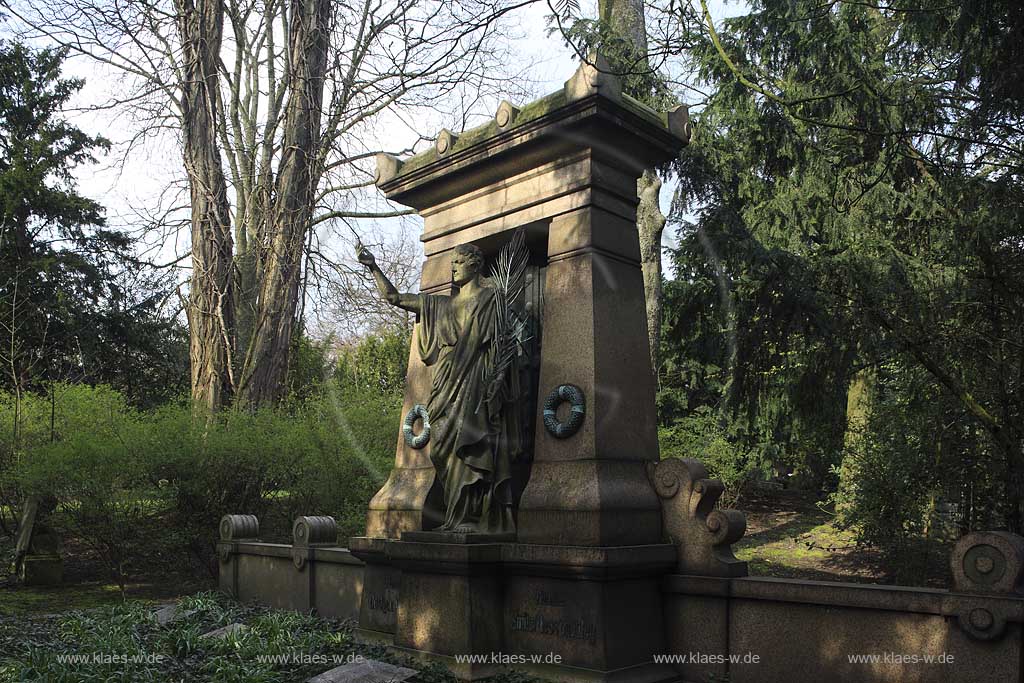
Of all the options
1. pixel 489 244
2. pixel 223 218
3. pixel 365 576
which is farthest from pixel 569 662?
pixel 223 218

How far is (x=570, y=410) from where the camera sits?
634 cm

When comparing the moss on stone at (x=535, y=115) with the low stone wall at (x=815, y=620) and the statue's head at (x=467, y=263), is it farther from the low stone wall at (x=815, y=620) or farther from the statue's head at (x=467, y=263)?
the low stone wall at (x=815, y=620)

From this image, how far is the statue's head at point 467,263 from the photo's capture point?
23.2ft

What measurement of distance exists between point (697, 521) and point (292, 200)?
1240cm

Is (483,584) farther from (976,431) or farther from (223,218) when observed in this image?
(223,218)

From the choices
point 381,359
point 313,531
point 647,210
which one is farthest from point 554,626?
point 381,359

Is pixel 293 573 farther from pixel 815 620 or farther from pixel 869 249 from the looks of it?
pixel 869 249

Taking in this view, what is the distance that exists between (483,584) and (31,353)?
1688 cm

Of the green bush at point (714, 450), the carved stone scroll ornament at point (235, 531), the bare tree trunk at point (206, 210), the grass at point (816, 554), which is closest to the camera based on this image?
the carved stone scroll ornament at point (235, 531)

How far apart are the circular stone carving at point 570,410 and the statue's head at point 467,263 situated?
1.26m

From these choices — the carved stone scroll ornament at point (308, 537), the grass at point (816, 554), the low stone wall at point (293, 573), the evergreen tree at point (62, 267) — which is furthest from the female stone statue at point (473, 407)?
the evergreen tree at point (62, 267)

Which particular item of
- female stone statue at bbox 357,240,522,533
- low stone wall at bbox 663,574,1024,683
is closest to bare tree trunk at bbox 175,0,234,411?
female stone statue at bbox 357,240,522,533

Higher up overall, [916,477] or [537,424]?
[537,424]

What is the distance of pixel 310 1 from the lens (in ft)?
53.6
